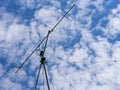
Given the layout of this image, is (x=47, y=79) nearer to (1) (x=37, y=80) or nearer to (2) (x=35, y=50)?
(1) (x=37, y=80)

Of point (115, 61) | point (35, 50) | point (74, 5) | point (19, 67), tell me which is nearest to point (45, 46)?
point (35, 50)

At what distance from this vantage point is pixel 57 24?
97.1 ft

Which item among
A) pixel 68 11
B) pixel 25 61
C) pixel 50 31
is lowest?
pixel 25 61

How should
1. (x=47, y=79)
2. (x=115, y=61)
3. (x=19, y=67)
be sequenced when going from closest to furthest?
(x=47, y=79)
(x=19, y=67)
(x=115, y=61)

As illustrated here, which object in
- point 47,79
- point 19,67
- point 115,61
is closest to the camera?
point 47,79

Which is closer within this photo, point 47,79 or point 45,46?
point 47,79

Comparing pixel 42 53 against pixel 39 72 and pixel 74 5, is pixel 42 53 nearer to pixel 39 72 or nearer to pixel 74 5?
pixel 39 72

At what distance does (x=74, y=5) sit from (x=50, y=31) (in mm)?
3816

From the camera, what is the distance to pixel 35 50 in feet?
98.9

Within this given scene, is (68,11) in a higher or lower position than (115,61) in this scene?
higher

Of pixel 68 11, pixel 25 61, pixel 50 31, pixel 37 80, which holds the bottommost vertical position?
pixel 37 80

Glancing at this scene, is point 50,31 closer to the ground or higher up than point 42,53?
higher up

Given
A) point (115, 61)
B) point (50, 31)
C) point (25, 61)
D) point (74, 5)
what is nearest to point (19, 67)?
point (25, 61)

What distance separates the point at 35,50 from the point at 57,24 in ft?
12.4
